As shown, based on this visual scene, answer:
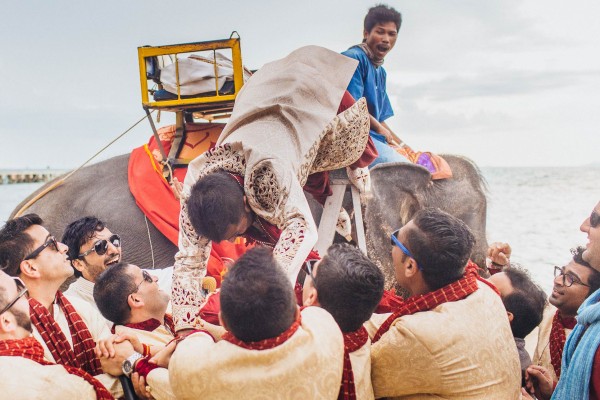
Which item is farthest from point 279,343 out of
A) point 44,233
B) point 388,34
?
point 388,34

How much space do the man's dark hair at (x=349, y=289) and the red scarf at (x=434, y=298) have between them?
16 cm

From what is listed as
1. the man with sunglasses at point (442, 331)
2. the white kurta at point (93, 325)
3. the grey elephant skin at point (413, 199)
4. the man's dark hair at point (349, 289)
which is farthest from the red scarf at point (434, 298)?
the grey elephant skin at point (413, 199)

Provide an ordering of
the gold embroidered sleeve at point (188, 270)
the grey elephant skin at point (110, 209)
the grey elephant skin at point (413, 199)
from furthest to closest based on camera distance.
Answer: the grey elephant skin at point (110, 209) < the grey elephant skin at point (413, 199) < the gold embroidered sleeve at point (188, 270)

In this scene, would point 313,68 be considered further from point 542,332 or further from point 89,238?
point 542,332

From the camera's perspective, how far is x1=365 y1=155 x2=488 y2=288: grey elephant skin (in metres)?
4.08

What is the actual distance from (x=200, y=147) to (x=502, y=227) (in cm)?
1650

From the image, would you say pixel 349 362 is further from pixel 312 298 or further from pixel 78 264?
pixel 78 264

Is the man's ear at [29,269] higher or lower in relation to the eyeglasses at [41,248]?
lower

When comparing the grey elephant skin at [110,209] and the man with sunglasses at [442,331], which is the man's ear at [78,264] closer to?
the grey elephant skin at [110,209]

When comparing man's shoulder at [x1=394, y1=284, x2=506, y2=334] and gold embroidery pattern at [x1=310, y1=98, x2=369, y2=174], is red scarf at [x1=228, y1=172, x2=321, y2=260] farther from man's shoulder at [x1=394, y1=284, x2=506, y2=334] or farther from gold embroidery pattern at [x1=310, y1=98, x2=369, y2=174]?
man's shoulder at [x1=394, y1=284, x2=506, y2=334]

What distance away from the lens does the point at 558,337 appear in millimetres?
2727

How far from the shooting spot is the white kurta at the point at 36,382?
5.98 feet

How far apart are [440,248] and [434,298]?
16cm

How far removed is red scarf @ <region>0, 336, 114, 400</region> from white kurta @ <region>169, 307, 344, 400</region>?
299 millimetres
